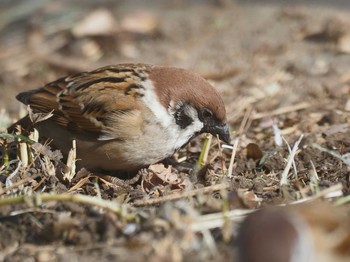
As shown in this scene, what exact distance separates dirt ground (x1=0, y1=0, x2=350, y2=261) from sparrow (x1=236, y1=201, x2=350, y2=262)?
0.29 ft

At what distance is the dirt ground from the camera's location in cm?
313

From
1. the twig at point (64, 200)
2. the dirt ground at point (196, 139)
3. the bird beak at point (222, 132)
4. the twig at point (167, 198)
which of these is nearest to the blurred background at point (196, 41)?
the dirt ground at point (196, 139)

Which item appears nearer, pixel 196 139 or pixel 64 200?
pixel 64 200

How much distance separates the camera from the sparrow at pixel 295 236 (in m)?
2.54

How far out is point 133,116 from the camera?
4.23 metres

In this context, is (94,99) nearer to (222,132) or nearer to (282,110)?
(222,132)

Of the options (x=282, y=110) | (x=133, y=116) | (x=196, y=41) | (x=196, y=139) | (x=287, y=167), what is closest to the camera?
(x=287, y=167)

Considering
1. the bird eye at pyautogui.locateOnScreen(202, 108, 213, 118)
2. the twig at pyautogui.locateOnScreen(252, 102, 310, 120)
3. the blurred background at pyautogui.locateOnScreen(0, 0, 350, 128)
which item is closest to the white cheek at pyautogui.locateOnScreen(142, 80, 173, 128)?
the bird eye at pyautogui.locateOnScreen(202, 108, 213, 118)

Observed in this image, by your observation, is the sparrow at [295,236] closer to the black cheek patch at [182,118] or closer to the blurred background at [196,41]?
the black cheek patch at [182,118]

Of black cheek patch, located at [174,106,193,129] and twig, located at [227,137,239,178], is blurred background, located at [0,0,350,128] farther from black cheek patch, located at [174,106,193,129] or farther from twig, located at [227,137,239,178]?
black cheek patch, located at [174,106,193,129]

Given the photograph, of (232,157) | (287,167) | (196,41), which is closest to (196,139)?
(232,157)

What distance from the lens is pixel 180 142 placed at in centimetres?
425

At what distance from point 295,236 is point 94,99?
209cm

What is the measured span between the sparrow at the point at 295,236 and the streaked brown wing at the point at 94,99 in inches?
68.0
